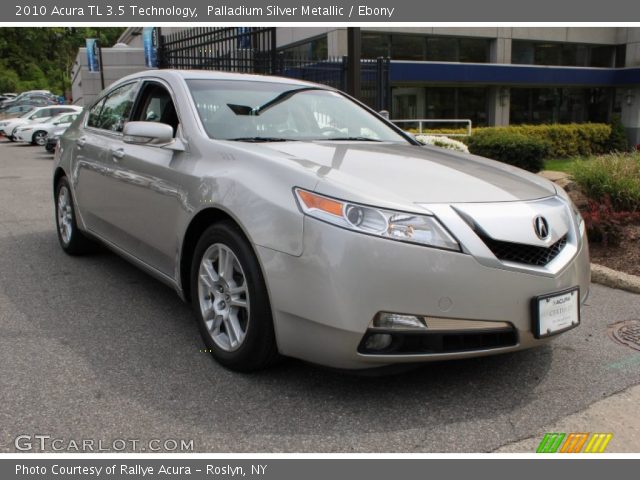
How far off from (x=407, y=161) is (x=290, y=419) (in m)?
1.57

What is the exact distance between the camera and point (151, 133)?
12.4 ft

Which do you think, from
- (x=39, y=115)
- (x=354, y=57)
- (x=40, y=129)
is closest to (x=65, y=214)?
(x=354, y=57)

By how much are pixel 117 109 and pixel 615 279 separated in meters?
4.17

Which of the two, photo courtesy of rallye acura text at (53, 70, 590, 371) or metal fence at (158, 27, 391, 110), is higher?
metal fence at (158, 27, 391, 110)

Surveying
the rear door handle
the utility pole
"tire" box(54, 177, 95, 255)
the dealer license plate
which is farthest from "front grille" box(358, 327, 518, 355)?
the utility pole

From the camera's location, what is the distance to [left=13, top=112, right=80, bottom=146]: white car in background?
23641 mm

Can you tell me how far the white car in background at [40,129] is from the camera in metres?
23.6

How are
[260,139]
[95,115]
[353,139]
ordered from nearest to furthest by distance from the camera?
[260,139], [353,139], [95,115]

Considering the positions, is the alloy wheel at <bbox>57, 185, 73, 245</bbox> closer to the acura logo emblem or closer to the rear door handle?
the rear door handle

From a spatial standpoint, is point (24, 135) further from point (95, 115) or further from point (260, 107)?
point (260, 107)

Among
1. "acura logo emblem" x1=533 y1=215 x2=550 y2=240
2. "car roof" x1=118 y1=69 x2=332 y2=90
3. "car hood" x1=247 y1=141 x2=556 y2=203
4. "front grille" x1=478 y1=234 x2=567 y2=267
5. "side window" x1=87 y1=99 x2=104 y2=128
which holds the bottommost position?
"front grille" x1=478 y1=234 x2=567 y2=267

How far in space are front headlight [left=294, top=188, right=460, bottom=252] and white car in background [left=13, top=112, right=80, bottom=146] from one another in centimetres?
2287

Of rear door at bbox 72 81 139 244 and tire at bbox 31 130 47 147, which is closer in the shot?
rear door at bbox 72 81 139 244

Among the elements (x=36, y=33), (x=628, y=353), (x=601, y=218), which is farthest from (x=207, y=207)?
(x=36, y=33)
